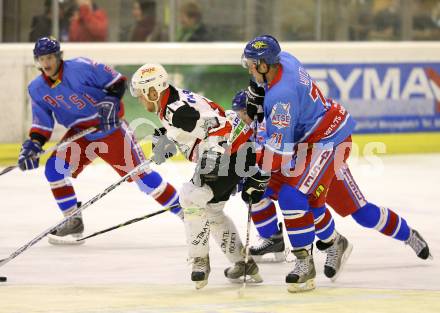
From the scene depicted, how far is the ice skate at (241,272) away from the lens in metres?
5.70

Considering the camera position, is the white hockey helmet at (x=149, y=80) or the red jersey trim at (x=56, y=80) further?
the red jersey trim at (x=56, y=80)

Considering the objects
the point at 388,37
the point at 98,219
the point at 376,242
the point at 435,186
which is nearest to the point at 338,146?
the point at 376,242

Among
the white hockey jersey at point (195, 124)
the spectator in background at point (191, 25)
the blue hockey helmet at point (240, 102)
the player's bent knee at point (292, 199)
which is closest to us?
the white hockey jersey at point (195, 124)

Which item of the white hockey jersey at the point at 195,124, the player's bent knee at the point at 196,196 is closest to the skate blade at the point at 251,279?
the player's bent knee at the point at 196,196

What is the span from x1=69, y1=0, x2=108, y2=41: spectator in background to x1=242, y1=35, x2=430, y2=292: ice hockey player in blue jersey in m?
5.16

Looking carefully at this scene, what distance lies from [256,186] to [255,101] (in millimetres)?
A: 593

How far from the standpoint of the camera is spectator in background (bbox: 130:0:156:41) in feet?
36.0

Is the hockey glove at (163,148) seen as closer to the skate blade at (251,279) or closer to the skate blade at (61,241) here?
the skate blade at (251,279)

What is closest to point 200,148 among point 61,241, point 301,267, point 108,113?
point 301,267

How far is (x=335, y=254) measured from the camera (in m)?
5.89

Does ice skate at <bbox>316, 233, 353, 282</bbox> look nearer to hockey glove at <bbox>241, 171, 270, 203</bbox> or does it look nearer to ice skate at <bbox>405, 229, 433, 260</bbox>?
ice skate at <bbox>405, 229, 433, 260</bbox>

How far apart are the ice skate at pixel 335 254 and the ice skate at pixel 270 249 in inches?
16.1

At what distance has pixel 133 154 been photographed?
702 cm

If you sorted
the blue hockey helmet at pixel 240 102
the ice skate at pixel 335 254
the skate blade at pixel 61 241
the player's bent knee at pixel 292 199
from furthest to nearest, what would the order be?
the skate blade at pixel 61 241, the blue hockey helmet at pixel 240 102, the ice skate at pixel 335 254, the player's bent knee at pixel 292 199
